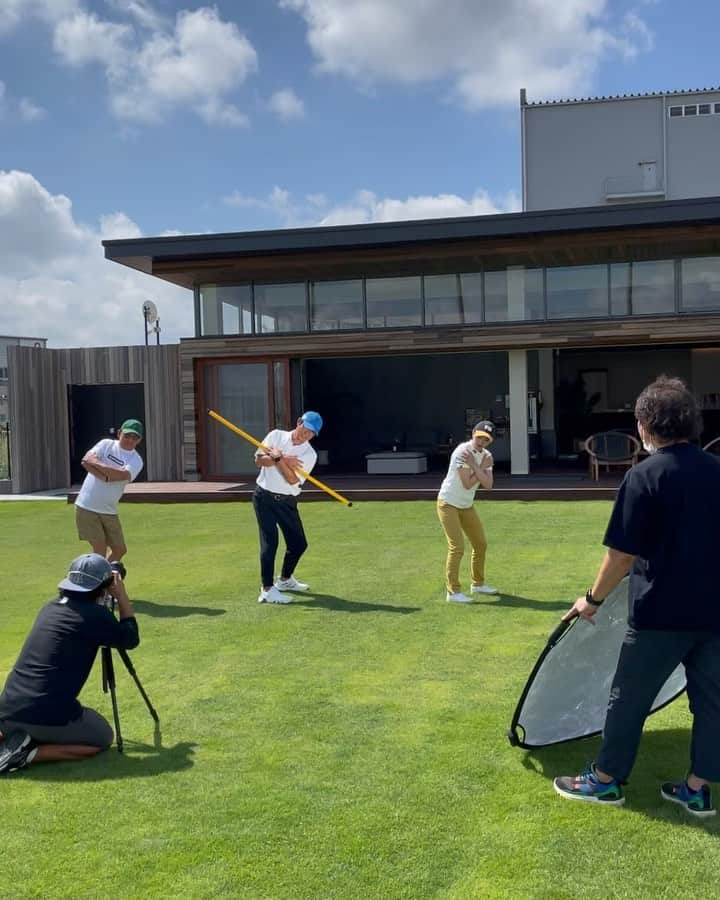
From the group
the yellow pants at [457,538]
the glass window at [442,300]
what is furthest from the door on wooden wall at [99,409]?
the yellow pants at [457,538]

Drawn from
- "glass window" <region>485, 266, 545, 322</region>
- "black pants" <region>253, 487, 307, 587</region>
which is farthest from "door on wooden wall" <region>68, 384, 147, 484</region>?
"black pants" <region>253, 487, 307, 587</region>

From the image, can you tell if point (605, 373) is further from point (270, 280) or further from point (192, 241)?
point (192, 241)

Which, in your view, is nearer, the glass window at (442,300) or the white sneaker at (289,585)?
the white sneaker at (289,585)

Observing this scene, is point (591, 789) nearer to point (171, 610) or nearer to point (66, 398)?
point (171, 610)

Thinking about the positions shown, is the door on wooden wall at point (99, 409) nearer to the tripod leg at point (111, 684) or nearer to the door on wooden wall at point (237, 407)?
the door on wooden wall at point (237, 407)

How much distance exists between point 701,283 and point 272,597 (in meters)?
11.3

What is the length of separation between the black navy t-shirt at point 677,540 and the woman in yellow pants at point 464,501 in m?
3.67

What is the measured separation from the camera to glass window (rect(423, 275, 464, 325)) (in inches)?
642

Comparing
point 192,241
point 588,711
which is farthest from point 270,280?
point 588,711

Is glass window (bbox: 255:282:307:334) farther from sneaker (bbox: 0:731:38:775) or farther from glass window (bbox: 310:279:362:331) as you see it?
sneaker (bbox: 0:731:38:775)

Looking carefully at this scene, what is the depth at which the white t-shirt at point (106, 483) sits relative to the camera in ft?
23.7

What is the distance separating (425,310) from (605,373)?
8.19m

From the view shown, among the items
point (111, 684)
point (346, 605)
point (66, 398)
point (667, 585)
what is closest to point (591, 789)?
point (667, 585)

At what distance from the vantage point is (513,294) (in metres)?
16.1
